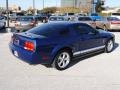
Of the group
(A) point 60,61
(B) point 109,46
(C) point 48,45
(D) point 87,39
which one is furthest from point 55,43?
(B) point 109,46

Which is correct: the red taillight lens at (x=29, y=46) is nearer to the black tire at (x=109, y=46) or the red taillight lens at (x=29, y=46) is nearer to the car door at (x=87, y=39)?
the car door at (x=87, y=39)

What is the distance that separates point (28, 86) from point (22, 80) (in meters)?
0.51

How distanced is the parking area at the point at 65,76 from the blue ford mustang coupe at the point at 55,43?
0.41 metres

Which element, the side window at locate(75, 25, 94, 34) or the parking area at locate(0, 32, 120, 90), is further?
the side window at locate(75, 25, 94, 34)

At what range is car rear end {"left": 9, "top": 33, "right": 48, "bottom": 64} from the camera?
6.50 m

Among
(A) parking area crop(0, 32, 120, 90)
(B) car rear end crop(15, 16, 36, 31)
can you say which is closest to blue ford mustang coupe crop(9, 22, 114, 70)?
(A) parking area crop(0, 32, 120, 90)

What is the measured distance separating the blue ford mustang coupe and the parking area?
41 cm

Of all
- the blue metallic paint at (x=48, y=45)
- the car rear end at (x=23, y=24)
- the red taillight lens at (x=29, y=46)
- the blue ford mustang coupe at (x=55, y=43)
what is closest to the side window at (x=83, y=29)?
the blue ford mustang coupe at (x=55, y=43)

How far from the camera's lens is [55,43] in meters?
6.91

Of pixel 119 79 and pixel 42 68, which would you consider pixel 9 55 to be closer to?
pixel 42 68

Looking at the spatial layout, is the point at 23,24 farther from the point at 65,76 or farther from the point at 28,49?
the point at 65,76

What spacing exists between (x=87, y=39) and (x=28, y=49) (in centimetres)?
245

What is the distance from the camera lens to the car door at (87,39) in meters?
7.92

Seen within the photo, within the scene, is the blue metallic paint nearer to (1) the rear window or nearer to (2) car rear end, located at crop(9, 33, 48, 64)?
(2) car rear end, located at crop(9, 33, 48, 64)
